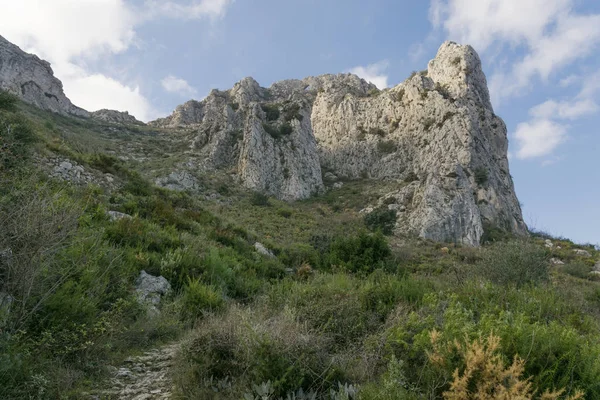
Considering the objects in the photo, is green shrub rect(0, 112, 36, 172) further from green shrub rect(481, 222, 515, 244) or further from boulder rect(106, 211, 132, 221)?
green shrub rect(481, 222, 515, 244)

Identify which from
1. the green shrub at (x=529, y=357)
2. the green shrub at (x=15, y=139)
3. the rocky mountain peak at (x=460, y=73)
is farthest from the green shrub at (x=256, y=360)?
the rocky mountain peak at (x=460, y=73)

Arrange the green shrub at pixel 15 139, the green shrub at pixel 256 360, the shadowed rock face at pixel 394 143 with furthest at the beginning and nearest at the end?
the shadowed rock face at pixel 394 143, the green shrub at pixel 15 139, the green shrub at pixel 256 360

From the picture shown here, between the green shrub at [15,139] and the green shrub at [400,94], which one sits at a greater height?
the green shrub at [400,94]

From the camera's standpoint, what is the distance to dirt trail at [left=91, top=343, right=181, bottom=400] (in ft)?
9.75

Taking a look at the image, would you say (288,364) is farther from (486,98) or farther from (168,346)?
(486,98)

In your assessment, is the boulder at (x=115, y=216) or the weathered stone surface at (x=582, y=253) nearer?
the boulder at (x=115, y=216)

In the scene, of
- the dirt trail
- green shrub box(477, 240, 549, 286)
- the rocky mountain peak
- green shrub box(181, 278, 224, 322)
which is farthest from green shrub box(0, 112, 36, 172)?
the rocky mountain peak

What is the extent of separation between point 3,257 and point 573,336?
5042mm

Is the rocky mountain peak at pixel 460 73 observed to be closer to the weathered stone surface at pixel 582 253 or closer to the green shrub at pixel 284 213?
the weathered stone surface at pixel 582 253

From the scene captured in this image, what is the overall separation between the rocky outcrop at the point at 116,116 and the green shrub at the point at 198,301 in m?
62.6

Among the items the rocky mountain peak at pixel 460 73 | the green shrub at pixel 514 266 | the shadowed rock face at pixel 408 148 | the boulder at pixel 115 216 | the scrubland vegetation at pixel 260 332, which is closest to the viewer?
the scrubland vegetation at pixel 260 332

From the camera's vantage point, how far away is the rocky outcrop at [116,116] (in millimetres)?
60031

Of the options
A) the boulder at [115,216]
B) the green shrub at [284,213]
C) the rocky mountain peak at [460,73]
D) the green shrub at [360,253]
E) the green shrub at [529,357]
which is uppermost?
the rocky mountain peak at [460,73]

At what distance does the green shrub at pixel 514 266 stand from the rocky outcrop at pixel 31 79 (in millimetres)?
55526
